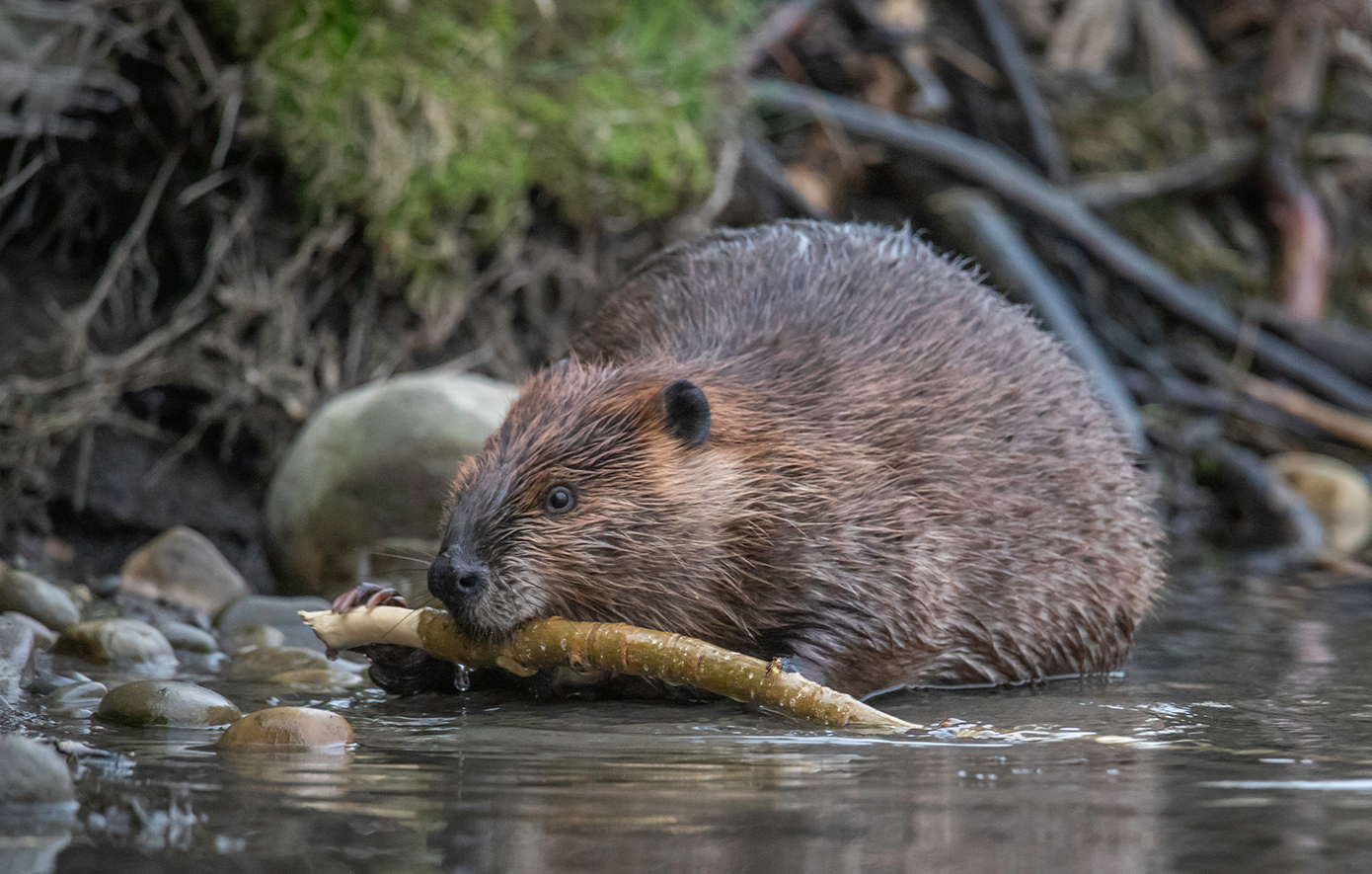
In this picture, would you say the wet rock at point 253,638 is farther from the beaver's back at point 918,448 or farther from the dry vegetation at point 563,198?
the dry vegetation at point 563,198

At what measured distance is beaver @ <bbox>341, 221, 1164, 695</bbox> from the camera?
3619 mm

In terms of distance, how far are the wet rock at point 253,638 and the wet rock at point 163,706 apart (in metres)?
1.27

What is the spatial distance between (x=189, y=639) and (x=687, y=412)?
5.48ft

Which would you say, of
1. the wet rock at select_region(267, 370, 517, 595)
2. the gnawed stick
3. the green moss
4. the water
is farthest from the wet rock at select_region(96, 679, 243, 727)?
the green moss

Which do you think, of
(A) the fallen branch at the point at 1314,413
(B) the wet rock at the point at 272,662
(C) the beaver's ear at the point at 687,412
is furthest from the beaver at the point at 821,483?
(A) the fallen branch at the point at 1314,413

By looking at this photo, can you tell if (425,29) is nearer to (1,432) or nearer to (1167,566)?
(1,432)

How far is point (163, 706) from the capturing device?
123 inches

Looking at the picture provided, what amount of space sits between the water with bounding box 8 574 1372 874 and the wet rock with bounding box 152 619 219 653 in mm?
743

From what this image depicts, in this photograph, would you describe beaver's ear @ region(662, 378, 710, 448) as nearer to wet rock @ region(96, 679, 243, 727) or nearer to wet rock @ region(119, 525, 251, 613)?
wet rock @ region(96, 679, 243, 727)

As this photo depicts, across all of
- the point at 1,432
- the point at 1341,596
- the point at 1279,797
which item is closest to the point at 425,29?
the point at 1,432

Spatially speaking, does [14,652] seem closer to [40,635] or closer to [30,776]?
[40,635]

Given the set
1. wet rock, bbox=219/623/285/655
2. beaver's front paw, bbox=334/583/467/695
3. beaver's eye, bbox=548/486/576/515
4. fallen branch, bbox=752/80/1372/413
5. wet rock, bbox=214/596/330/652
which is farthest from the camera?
fallen branch, bbox=752/80/1372/413

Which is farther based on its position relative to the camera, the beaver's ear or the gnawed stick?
the beaver's ear

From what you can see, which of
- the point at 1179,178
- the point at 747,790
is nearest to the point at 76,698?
the point at 747,790
